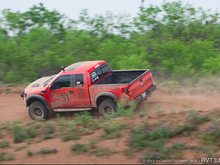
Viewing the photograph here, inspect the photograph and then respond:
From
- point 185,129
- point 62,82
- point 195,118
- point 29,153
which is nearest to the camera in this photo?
point 29,153

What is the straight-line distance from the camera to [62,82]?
25.4 ft

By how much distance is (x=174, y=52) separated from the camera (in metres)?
12.7

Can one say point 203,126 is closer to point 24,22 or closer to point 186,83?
point 186,83

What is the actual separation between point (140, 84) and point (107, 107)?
1.24 meters

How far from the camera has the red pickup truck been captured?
7.19 meters

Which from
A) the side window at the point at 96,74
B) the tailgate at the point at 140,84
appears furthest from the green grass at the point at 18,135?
the tailgate at the point at 140,84

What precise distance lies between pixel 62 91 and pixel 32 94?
3.52 ft

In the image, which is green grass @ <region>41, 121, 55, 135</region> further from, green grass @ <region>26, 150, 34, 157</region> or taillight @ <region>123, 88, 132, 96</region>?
taillight @ <region>123, 88, 132, 96</region>

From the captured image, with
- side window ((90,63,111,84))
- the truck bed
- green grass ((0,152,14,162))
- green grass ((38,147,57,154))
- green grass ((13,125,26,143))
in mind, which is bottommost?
green grass ((0,152,14,162))

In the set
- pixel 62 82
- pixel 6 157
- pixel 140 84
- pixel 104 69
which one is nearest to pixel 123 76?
pixel 104 69

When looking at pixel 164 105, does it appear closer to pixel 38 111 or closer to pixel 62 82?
pixel 62 82

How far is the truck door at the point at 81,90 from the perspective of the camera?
7488 millimetres

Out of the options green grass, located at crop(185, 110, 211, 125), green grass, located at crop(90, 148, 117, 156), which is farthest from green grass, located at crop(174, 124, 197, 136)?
green grass, located at crop(90, 148, 117, 156)

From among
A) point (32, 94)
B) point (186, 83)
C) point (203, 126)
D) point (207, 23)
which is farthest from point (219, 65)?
point (32, 94)
